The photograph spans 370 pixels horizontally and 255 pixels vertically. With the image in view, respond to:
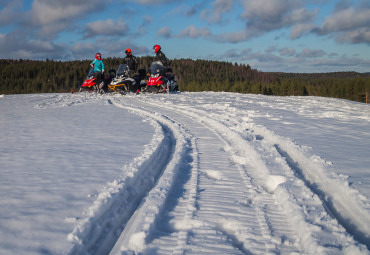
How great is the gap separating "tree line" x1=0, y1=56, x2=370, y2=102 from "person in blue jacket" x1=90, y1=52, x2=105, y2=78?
3511 cm

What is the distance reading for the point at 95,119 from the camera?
6.35 metres

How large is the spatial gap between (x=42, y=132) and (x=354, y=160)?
5.14 meters

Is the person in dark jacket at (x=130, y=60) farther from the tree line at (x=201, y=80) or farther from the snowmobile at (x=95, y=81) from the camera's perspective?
the tree line at (x=201, y=80)

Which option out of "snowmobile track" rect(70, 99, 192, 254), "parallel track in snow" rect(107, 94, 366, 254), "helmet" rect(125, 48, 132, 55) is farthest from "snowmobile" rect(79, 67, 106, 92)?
"parallel track in snow" rect(107, 94, 366, 254)

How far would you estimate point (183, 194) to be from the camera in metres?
2.41

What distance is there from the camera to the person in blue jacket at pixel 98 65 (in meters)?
13.9

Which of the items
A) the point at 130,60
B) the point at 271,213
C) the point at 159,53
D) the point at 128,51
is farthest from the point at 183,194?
the point at 128,51

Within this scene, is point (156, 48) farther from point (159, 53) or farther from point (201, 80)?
point (201, 80)

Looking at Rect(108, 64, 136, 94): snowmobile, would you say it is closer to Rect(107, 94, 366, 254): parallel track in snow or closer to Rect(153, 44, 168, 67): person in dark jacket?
Rect(153, 44, 168, 67): person in dark jacket

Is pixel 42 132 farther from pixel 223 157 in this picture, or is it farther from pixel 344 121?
pixel 344 121

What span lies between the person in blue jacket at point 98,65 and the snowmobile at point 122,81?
949 mm

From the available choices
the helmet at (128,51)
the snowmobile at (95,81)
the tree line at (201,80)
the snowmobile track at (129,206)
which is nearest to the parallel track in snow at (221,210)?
the snowmobile track at (129,206)

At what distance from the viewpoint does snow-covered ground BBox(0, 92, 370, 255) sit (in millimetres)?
1700

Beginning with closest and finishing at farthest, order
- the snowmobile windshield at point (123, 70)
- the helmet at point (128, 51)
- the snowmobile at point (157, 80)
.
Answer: the snowmobile windshield at point (123, 70)
the snowmobile at point (157, 80)
the helmet at point (128, 51)
